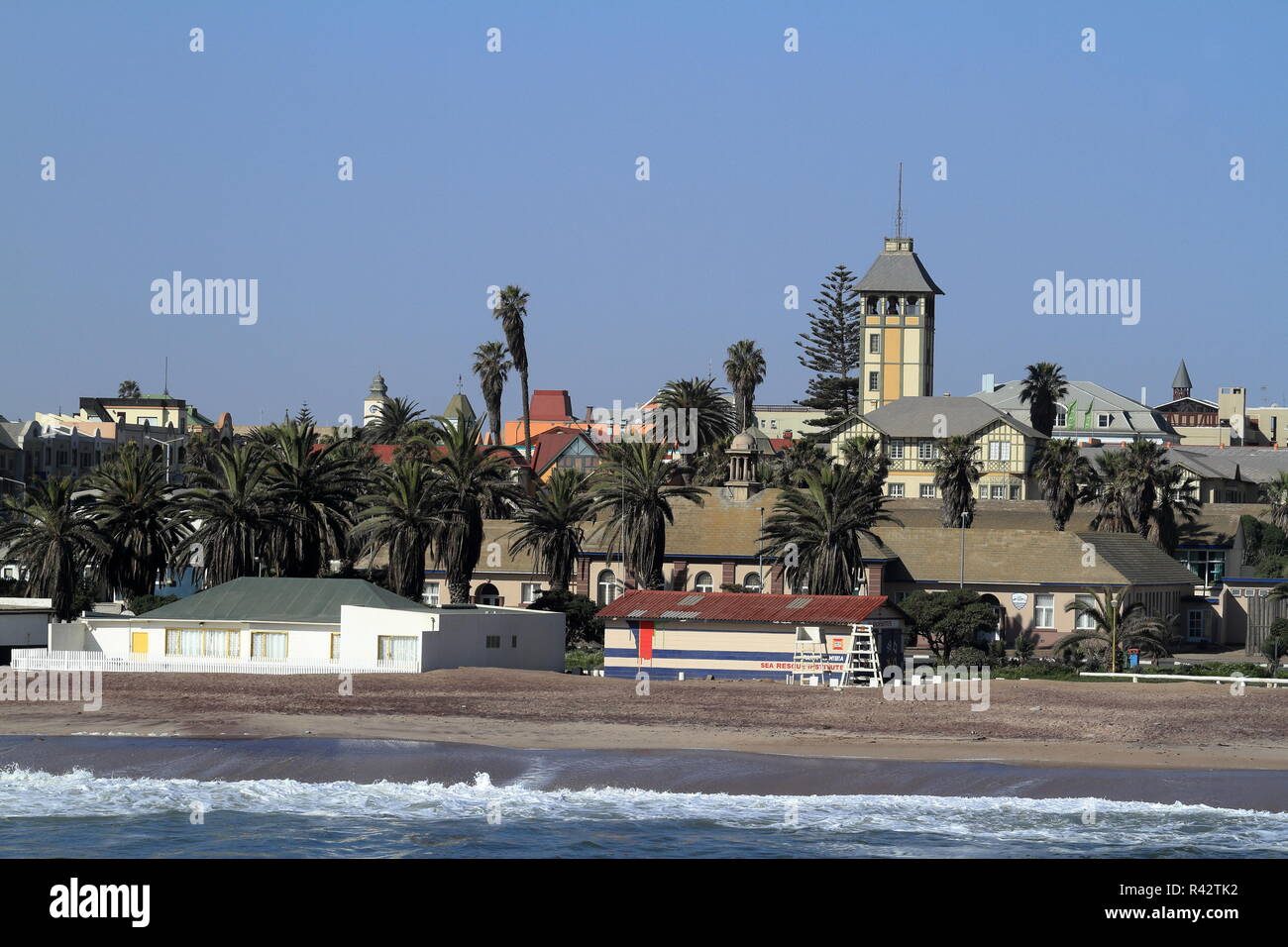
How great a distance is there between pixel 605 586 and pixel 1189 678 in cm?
3112

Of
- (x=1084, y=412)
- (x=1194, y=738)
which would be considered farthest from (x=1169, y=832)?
(x=1084, y=412)

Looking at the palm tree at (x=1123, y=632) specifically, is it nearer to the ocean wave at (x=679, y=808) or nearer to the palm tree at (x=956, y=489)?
the palm tree at (x=956, y=489)

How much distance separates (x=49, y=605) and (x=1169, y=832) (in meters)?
41.2

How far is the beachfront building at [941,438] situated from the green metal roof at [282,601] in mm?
68938

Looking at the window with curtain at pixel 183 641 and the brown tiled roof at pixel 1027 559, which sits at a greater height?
the brown tiled roof at pixel 1027 559

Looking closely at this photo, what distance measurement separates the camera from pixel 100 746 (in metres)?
40.2

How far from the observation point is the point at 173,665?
2041 inches

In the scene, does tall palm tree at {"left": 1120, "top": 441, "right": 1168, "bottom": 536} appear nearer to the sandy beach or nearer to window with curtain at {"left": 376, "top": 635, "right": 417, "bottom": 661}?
the sandy beach

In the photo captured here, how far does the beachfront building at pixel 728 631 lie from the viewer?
2073 inches

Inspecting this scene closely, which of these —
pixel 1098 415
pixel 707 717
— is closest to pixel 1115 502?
pixel 707 717

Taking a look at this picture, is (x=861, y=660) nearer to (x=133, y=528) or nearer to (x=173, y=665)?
(x=173, y=665)

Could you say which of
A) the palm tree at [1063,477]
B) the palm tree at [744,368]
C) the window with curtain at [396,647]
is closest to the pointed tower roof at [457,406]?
the palm tree at [744,368]
